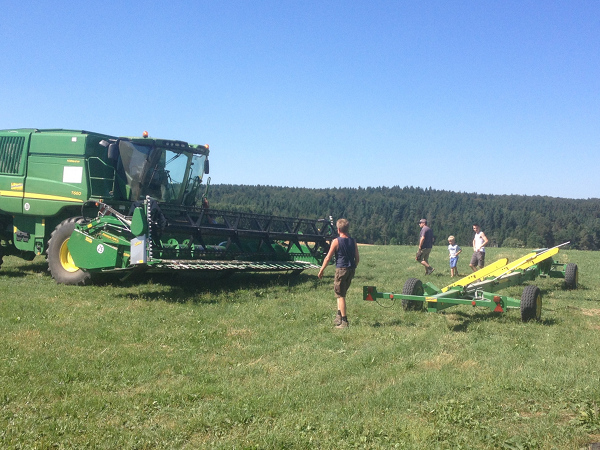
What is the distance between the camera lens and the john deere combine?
1049 cm

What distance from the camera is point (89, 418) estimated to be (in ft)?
15.5

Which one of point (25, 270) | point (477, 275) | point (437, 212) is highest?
point (437, 212)

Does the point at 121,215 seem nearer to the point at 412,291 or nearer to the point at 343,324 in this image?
the point at 343,324

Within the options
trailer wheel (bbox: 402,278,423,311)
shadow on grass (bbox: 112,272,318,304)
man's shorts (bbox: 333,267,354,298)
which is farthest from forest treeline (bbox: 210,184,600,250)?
man's shorts (bbox: 333,267,354,298)

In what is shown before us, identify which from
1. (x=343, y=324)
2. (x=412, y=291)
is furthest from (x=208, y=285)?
(x=412, y=291)

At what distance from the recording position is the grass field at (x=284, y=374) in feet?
14.6

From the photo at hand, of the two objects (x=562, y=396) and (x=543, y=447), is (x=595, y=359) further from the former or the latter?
(x=543, y=447)

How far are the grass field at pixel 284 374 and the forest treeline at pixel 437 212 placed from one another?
53054 millimetres

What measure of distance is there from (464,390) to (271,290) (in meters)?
6.40

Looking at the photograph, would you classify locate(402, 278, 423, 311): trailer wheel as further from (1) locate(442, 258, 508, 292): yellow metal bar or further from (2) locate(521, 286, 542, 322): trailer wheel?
(2) locate(521, 286, 542, 322): trailer wheel

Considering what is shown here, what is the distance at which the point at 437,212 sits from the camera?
359 ft

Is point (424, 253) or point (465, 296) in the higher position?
point (424, 253)

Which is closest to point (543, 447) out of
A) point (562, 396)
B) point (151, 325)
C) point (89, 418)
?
point (562, 396)

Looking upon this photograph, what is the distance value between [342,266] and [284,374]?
268 centimetres
